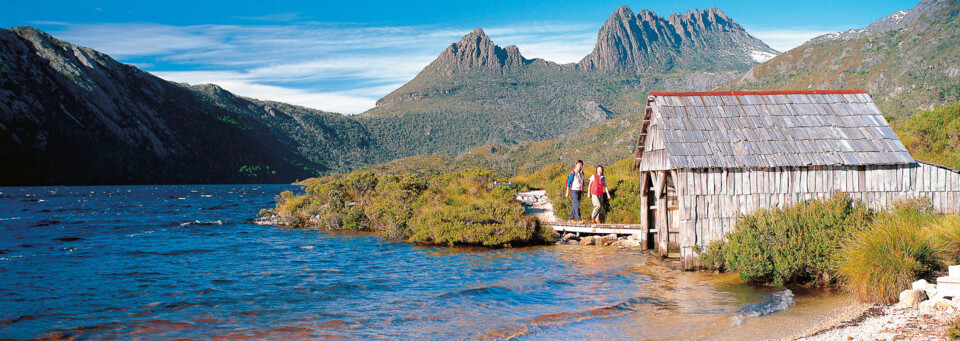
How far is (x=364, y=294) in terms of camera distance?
12.1m

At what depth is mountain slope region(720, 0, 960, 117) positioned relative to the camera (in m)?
83.5

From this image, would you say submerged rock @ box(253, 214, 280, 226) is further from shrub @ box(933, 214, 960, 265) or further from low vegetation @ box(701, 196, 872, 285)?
shrub @ box(933, 214, 960, 265)

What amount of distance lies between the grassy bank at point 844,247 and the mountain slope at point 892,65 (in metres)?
78.3

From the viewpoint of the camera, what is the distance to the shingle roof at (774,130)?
1199cm

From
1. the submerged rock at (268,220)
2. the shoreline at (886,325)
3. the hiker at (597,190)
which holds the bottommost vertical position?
the submerged rock at (268,220)

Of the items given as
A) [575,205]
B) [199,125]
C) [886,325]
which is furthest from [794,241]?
[199,125]

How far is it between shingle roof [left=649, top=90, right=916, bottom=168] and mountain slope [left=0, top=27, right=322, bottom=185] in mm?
104273

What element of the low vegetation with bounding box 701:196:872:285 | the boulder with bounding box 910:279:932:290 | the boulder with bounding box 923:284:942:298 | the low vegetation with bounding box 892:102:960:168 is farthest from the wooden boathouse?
the low vegetation with bounding box 892:102:960:168

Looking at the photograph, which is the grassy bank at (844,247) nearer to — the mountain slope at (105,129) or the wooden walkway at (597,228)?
the wooden walkway at (597,228)

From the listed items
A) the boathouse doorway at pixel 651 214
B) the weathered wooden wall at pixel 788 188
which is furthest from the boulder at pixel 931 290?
the boathouse doorway at pixel 651 214

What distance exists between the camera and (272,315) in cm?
1027

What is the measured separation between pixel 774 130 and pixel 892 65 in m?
110

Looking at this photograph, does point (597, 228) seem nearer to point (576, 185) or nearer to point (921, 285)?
point (576, 185)

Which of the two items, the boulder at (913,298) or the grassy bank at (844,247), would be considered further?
the grassy bank at (844,247)
